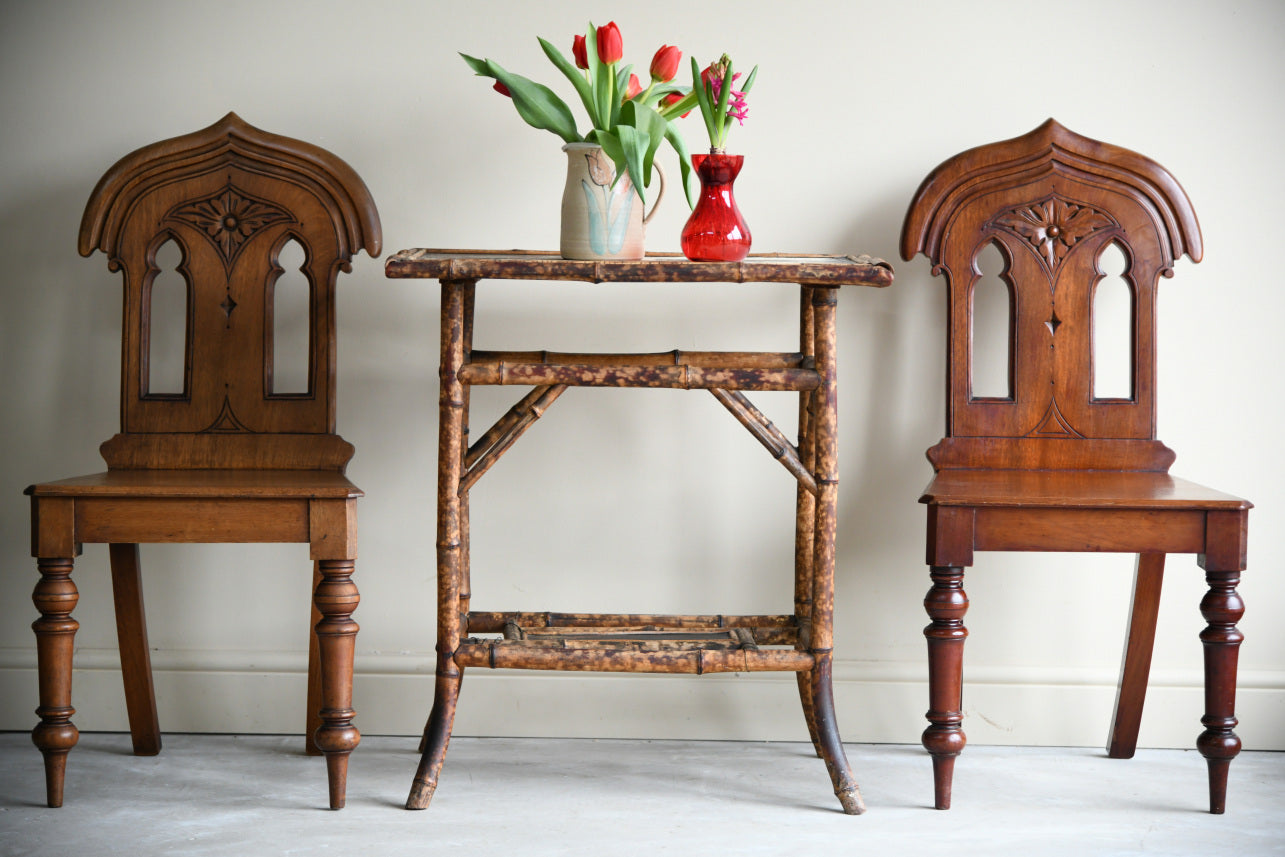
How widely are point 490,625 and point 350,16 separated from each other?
1.26m

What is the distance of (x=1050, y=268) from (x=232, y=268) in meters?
1.56

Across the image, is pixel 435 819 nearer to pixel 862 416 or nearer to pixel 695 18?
pixel 862 416

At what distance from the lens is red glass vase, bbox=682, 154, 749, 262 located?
1.87 m

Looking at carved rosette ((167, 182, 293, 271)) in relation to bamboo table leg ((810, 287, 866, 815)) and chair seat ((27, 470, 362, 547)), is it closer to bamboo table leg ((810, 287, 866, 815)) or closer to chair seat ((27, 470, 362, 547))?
chair seat ((27, 470, 362, 547))

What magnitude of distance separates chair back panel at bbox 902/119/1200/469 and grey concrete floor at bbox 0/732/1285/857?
0.60 m

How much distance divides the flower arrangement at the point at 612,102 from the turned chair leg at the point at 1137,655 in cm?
112

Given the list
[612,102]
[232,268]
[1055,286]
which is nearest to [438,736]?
[232,268]

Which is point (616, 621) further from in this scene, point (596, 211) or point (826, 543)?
point (596, 211)

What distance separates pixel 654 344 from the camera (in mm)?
2297

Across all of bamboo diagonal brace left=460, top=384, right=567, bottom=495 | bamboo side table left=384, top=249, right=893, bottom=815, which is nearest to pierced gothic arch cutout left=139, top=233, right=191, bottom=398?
bamboo side table left=384, top=249, right=893, bottom=815

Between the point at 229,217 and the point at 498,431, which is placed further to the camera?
the point at 229,217

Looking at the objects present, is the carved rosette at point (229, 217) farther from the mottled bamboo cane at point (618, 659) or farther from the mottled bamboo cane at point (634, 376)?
the mottled bamboo cane at point (618, 659)

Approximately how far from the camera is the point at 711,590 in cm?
232

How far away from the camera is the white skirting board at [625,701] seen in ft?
7.45
